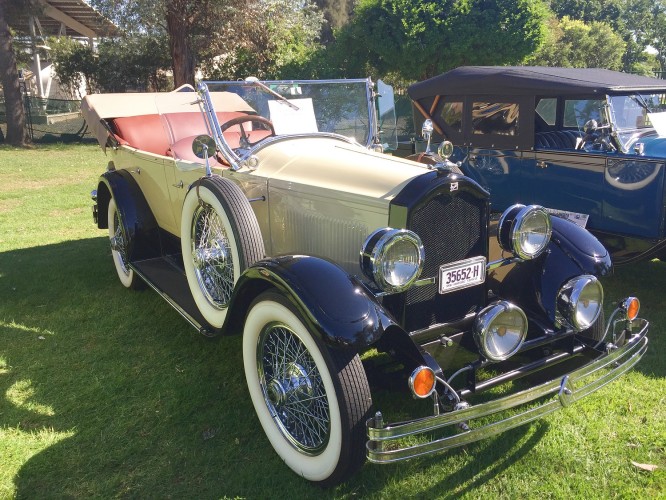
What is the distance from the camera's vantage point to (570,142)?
212 inches

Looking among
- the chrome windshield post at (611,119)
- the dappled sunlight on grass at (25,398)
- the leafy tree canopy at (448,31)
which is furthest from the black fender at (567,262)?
the leafy tree canopy at (448,31)

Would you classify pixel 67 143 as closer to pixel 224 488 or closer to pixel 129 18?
pixel 129 18

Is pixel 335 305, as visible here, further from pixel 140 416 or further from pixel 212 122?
pixel 212 122

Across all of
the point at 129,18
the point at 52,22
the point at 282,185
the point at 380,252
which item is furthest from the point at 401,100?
the point at 52,22

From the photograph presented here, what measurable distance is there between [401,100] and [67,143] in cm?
1126

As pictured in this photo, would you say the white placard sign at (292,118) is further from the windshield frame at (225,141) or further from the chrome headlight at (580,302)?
the chrome headlight at (580,302)

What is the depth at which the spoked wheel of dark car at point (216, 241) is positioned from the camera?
2.85 m

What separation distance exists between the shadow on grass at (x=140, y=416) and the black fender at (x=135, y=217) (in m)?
0.48

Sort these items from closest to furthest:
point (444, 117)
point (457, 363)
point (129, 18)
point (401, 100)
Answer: point (457, 363)
point (444, 117)
point (401, 100)
point (129, 18)

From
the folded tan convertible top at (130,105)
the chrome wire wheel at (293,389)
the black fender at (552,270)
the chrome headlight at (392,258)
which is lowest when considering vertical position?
the chrome wire wheel at (293,389)

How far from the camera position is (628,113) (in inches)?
198

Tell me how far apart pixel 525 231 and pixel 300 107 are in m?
1.77

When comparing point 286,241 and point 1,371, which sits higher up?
point 286,241

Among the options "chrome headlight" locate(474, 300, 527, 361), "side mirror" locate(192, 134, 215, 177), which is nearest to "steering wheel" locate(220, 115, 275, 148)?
"side mirror" locate(192, 134, 215, 177)
